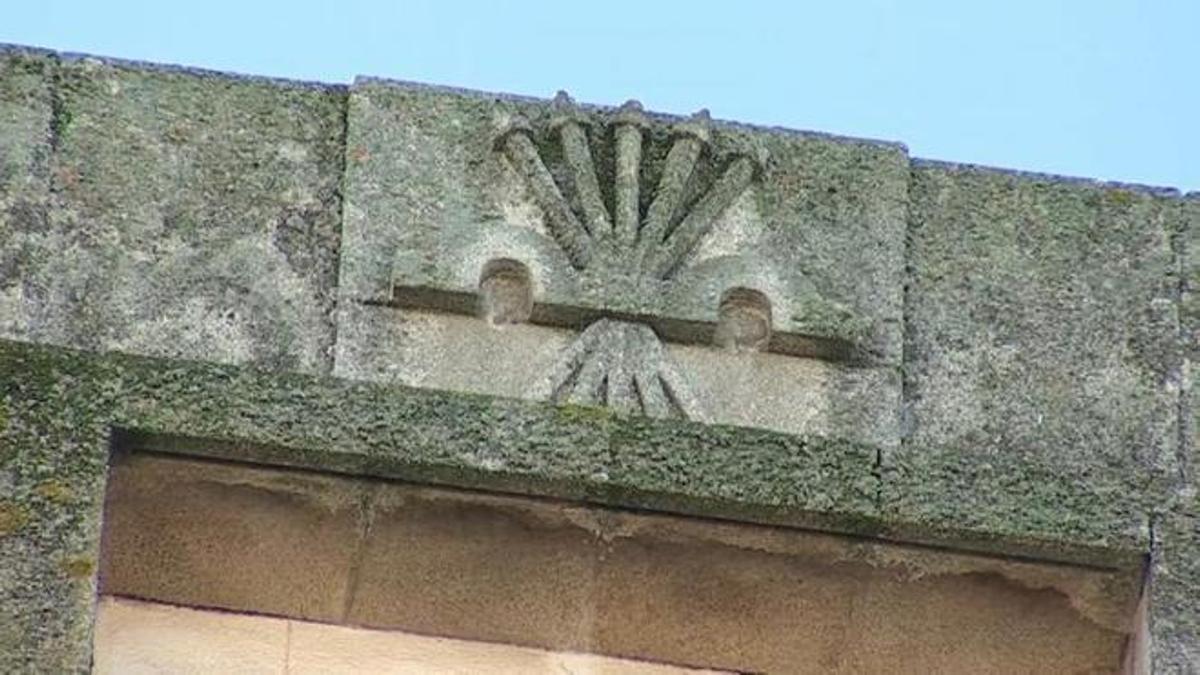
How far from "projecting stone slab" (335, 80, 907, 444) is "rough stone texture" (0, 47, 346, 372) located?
0.09m

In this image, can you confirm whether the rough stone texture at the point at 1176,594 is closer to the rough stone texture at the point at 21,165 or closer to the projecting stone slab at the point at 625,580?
the projecting stone slab at the point at 625,580

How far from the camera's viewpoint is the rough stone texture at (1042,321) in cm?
966

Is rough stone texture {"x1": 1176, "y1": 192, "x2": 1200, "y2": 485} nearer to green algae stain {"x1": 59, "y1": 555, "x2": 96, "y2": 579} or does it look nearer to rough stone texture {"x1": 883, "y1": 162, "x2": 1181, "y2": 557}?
rough stone texture {"x1": 883, "y1": 162, "x2": 1181, "y2": 557}

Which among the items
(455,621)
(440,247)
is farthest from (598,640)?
(440,247)

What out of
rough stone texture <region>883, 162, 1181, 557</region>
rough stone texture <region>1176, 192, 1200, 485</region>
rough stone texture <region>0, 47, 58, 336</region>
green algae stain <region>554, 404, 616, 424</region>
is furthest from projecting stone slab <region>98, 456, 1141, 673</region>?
rough stone texture <region>0, 47, 58, 336</region>

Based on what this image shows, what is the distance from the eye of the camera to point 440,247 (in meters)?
9.74

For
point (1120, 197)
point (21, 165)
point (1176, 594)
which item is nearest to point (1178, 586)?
point (1176, 594)

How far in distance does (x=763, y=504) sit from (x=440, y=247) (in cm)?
108

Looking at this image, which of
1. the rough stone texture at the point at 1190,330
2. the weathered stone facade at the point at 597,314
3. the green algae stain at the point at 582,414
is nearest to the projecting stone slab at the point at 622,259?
the weathered stone facade at the point at 597,314

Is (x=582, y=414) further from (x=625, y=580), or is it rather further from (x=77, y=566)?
(x=77, y=566)

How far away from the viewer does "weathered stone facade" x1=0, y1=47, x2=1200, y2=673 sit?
356 inches

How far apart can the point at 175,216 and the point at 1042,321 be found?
1812mm

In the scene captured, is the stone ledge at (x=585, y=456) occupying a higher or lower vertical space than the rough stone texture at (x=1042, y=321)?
lower

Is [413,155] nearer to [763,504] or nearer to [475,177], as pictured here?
[475,177]
